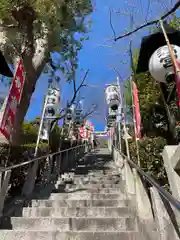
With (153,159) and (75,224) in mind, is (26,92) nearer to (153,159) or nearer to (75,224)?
(75,224)

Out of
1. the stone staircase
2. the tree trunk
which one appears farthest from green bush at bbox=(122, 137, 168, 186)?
the tree trunk

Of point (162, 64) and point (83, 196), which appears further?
point (83, 196)

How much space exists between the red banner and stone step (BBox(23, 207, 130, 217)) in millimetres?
1588

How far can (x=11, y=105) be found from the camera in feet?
14.7

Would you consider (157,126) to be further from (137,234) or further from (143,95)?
(137,234)

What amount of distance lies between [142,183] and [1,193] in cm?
242

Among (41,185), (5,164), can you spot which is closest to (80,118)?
(41,185)

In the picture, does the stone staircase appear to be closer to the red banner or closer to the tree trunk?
the red banner

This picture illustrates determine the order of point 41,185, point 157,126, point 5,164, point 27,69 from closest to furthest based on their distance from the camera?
point 5,164 < point 41,185 < point 27,69 < point 157,126

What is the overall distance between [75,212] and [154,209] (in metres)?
2.20

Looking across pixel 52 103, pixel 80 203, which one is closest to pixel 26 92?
pixel 52 103

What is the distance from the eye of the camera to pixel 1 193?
3.71m

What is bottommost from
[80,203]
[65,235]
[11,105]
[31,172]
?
[65,235]

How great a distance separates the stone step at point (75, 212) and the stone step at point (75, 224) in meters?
0.40
